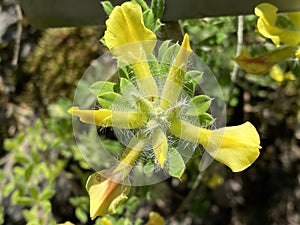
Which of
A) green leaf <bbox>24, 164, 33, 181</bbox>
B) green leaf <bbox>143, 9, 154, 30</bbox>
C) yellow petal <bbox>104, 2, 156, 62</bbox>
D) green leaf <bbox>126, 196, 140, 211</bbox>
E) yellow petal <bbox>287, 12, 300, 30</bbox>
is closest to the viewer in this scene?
yellow petal <bbox>104, 2, 156, 62</bbox>

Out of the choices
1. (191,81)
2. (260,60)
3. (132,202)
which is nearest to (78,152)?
(132,202)

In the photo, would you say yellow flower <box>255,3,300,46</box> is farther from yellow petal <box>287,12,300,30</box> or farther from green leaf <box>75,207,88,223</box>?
green leaf <box>75,207,88,223</box>

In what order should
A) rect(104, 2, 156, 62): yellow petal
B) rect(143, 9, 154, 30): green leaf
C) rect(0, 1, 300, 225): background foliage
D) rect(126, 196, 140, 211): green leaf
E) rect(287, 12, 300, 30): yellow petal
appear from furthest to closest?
rect(0, 1, 300, 225): background foliage
rect(126, 196, 140, 211): green leaf
rect(287, 12, 300, 30): yellow petal
rect(143, 9, 154, 30): green leaf
rect(104, 2, 156, 62): yellow petal

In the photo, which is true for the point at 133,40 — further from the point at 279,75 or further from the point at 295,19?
the point at 279,75

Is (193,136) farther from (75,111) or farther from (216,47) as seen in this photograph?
(216,47)

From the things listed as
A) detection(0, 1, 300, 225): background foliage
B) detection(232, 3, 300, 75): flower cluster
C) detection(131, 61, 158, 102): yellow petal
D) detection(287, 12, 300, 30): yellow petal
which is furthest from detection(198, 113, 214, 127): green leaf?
detection(0, 1, 300, 225): background foliage

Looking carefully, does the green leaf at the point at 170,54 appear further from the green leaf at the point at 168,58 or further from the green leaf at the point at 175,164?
the green leaf at the point at 175,164

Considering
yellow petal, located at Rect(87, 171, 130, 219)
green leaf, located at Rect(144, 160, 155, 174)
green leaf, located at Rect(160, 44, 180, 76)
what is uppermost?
green leaf, located at Rect(160, 44, 180, 76)

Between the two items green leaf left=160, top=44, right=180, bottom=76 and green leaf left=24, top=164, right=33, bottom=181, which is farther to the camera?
green leaf left=24, top=164, right=33, bottom=181

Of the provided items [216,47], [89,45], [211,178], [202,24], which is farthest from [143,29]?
[211,178]
